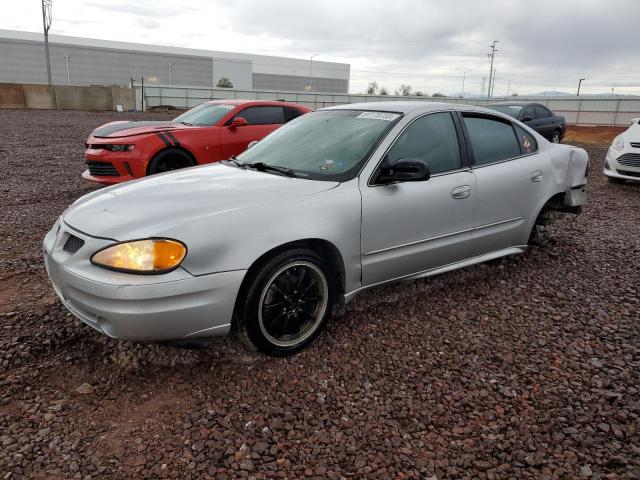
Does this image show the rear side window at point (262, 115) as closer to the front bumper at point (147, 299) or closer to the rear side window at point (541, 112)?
the front bumper at point (147, 299)

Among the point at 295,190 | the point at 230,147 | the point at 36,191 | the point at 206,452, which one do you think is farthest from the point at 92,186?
the point at 206,452

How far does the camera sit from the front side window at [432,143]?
11.5 ft

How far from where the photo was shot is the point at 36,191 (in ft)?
25.0

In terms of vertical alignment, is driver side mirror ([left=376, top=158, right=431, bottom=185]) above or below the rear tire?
above

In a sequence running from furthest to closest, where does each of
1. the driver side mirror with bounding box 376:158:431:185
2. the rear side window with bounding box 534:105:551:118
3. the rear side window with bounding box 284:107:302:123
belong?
1. the rear side window with bounding box 534:105:551:118
2. the rear side window with bounding box 284:107:302:123
3. the driver side mirror with bounding box 376:158:431:185

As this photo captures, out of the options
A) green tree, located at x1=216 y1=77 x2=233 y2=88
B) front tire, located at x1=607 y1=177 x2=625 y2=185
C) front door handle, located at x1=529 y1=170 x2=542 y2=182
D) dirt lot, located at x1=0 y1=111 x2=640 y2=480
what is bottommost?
dirt lot, located at x1=0 y1=111 x2=640 y2=480

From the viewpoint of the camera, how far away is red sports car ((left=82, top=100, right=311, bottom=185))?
22.4 feet

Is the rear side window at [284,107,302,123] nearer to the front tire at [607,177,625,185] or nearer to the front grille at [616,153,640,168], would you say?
the front grille at [616,153,640,168]

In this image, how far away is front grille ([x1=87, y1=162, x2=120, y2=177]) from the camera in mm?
6859

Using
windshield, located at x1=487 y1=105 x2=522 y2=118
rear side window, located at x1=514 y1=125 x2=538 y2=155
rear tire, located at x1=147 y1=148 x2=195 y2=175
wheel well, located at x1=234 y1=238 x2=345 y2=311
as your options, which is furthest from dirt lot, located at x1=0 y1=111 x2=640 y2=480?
windshield, located at x1=487 y1=105 x2=522 y2=118

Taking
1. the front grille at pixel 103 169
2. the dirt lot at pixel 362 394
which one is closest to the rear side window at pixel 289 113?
the front grille at pixel 103 169

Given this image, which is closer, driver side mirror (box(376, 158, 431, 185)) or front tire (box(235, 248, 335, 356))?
front tire (box(235, 248, 335, 356))

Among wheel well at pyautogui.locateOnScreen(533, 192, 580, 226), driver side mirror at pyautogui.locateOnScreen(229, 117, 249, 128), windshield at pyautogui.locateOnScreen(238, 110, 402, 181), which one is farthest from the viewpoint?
driver side mirror at pyautogui.locateOnScreen(229, 117, 249, 128)

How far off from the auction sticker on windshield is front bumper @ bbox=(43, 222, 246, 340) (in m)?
1.72
